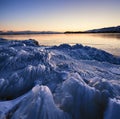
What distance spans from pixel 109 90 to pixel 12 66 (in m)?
3.96

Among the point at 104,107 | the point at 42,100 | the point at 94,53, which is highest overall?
the point at 42,100

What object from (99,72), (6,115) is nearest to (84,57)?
(99,72)

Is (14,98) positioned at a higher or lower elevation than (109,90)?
lower

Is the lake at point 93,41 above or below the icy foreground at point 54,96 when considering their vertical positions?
below

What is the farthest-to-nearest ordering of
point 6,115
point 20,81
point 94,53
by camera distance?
1. point 94,53
2. point 20,81
3. point 6,115

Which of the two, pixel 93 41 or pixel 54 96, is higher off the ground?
pixel 54 96

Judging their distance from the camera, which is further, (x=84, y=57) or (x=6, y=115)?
(x=84, y=57)

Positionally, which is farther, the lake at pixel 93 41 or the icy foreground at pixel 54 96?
the lake at pixel 93 41

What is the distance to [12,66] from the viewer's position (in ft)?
23.4

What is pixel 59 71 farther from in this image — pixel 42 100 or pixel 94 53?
pixel 94 53

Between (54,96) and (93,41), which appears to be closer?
(54,96)

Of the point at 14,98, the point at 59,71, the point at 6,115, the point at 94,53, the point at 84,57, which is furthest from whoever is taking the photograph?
the point at 94,53

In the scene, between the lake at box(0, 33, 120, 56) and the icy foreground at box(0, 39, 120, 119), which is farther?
the lake at box(0, 33, 120, 56)

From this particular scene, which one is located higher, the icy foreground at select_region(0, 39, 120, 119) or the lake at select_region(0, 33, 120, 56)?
the icy foreground at select_region(0, 39, 120, 119)
